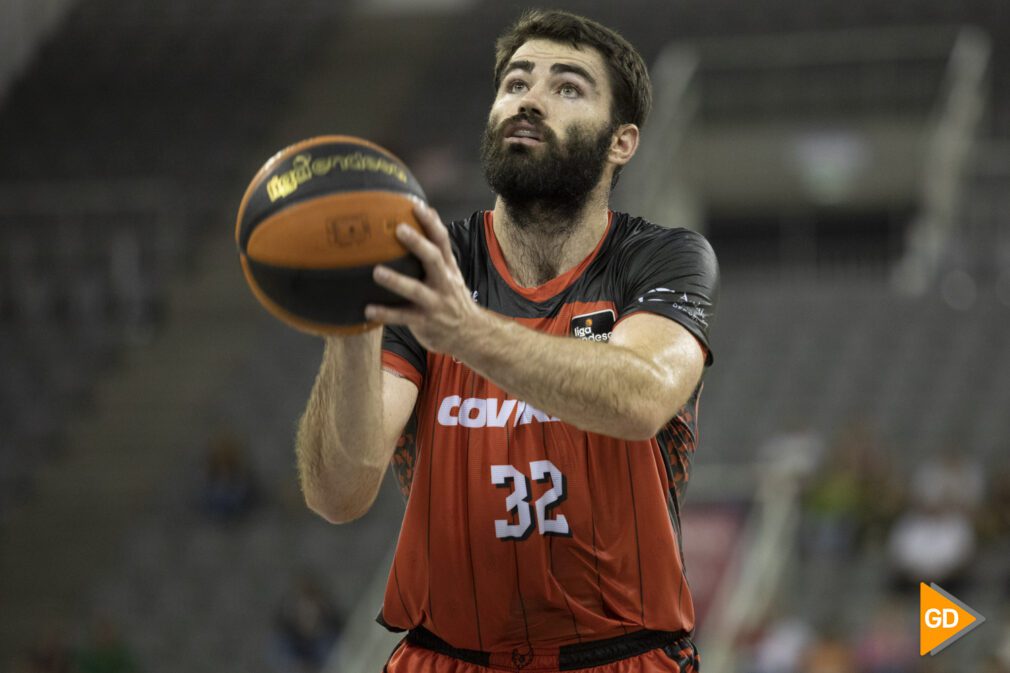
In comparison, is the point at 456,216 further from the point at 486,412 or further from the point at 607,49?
the point at 486,412

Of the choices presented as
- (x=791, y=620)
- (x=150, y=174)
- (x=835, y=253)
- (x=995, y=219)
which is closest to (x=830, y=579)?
(x=791, y=620)

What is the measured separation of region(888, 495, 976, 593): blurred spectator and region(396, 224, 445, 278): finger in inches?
364

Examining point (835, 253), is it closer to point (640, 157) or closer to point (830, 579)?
point (640, 157)

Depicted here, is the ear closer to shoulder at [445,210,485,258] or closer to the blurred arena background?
shoulder at [445,210,485,258]

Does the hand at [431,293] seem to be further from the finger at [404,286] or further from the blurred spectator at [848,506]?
the blurred spectator at [848,506]

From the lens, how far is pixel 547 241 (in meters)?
4.39

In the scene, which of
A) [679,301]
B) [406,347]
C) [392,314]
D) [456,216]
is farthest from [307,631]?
[392,314]

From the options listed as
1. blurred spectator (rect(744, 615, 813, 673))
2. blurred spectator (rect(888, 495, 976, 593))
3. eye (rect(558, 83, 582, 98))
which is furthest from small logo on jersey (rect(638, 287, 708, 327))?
blurred spectator (rect(888, 495, 976, 593))

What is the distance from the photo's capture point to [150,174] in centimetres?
2056

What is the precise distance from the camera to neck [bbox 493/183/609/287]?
14.3ft

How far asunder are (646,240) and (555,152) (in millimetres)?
360

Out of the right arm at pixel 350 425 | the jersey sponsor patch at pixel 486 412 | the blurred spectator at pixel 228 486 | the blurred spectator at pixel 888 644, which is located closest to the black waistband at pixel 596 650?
the right arm at pixel 350 425

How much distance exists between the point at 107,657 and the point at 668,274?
34.2 feet

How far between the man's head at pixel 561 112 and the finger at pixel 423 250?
36.6 inches
